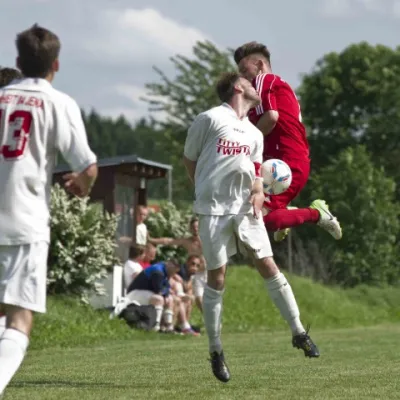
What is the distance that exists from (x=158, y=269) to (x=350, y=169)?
2844cm

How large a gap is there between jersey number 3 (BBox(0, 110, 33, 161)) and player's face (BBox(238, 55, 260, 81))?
380 cm

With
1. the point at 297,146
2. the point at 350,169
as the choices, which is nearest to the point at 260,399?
the point at 297,146

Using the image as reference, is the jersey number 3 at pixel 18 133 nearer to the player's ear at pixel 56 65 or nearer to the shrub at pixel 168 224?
the player's ear at pixel 56 65

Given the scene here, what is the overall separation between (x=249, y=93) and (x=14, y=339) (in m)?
3.38

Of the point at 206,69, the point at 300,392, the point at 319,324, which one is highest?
the point at 206,69

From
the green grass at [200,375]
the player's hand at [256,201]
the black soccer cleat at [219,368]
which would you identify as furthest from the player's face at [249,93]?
the green grass at [200,375]

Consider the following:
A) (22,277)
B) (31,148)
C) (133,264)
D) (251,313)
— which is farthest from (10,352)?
(251,313)

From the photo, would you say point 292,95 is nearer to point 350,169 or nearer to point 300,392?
point 300,392

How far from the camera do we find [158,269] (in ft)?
65.2

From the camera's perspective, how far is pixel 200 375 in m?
9.56

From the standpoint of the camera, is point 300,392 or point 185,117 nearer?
point 300,392

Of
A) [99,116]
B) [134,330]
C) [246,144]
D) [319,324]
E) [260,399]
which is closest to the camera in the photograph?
[260,399]

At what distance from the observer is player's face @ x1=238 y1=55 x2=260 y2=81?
10.0m

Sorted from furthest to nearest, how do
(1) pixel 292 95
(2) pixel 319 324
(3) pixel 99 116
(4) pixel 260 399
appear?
(3) pixel 99 116 < (2) pixel 319 324 < (1) pixel 292 95 < (4) pixel 260 399
